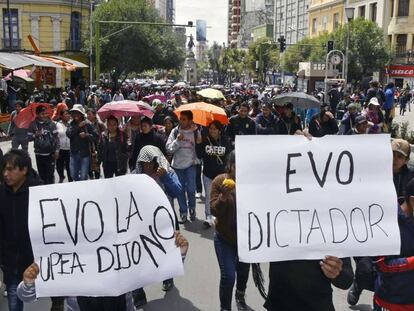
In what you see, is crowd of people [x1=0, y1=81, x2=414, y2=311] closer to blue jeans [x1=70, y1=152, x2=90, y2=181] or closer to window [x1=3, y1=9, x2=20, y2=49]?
blue jeans [x1=70, y1=152, x2=90, y2=181]

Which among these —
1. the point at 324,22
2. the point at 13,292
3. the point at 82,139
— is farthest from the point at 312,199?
the point at 324,22

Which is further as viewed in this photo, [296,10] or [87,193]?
[296,10]

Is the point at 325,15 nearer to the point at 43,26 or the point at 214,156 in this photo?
the point at 43,26

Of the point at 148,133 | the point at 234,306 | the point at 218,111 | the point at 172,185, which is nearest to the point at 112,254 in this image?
the point at 234,306

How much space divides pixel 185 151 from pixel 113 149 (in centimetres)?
115

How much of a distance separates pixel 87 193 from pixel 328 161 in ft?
4.32

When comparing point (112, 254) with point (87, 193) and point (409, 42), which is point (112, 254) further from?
point (409, 42)

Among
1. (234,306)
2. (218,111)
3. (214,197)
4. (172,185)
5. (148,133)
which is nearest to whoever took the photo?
(214,197)

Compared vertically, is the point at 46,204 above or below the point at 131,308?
above

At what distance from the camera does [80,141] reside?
31.2 ft

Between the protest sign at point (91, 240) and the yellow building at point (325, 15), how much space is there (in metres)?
69.8

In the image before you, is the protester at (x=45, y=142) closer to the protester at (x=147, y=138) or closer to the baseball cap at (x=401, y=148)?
the protester at (x=147, y=138)

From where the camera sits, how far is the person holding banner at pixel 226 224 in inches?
181

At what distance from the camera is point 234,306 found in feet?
18.3
